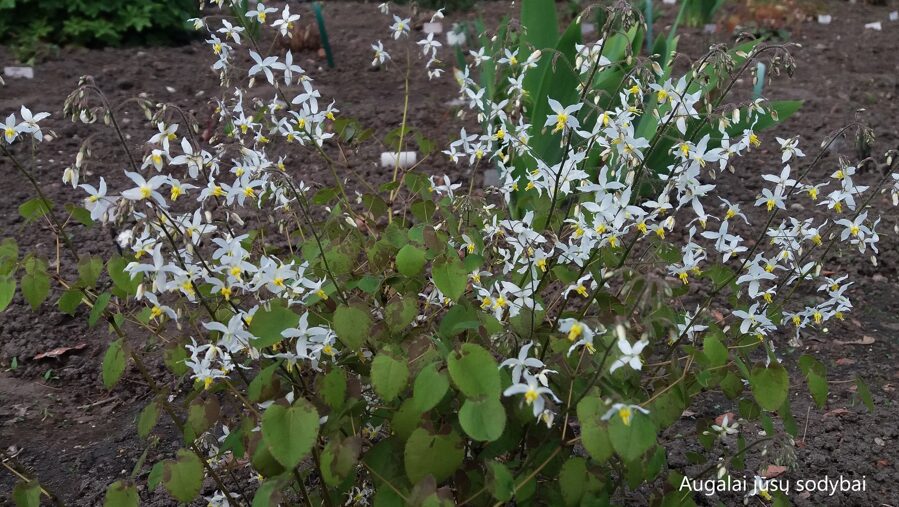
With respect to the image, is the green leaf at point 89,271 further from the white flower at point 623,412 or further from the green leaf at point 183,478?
the white flower at point 623,412

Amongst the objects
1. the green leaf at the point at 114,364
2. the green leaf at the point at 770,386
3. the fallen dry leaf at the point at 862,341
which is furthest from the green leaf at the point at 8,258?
the fallen dry leaf at the point at 862,341

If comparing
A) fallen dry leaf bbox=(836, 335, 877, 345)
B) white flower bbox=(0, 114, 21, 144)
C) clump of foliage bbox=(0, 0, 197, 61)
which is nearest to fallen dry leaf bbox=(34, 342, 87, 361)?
white flower bbox=(0, 114, 21, 144)

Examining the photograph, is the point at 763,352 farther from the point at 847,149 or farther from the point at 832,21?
the point at 832,21

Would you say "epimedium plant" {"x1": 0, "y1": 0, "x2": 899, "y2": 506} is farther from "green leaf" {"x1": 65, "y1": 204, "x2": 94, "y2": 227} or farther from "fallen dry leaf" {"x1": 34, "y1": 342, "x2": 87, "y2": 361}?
"fallen dry leaf" {"x1": 34, "y1": 342, "x2": 87, "y2": 361}

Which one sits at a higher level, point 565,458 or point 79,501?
point 565,458

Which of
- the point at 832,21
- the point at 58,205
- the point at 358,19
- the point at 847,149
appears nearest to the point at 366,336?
the point at 58,205
